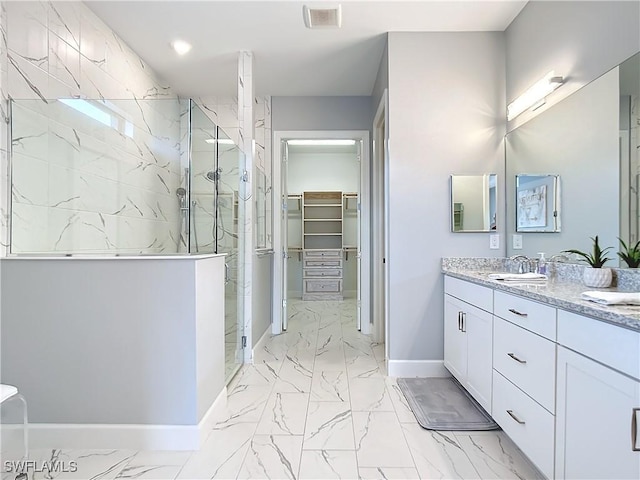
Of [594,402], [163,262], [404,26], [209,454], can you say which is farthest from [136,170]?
[594,402]

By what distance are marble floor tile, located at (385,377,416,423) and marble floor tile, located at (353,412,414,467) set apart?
53mm

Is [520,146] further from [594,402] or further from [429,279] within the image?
[594,402]

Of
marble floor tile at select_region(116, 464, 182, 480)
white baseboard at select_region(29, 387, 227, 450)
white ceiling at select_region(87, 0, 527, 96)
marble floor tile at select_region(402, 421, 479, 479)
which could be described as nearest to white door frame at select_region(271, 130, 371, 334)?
white ceiling at select_region(87, 0, 527, 96)

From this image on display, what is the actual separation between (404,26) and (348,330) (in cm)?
317

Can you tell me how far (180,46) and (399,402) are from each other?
3.24 m

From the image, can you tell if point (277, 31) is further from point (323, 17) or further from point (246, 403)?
point (246, 403)

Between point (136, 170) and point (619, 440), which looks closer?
point (619, 440)

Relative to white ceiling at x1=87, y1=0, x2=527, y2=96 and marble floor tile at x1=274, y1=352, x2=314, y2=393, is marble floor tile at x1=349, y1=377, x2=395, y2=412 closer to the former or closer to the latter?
marble floor tile at x1=274, y1=352, x2=314, y2=393

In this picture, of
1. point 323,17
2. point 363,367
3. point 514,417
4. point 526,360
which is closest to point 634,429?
point 526,360

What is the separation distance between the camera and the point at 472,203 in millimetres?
2881

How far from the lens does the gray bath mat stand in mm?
2100

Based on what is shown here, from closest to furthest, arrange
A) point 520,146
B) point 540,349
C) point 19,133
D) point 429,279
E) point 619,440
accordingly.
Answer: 1. point 619,440
2. point 540,349
3. point 19,133
4. point 520,146
5. point 429,279

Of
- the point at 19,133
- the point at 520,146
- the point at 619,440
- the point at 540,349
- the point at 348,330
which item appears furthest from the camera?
the point at 348,330

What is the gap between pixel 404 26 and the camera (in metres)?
2.83
